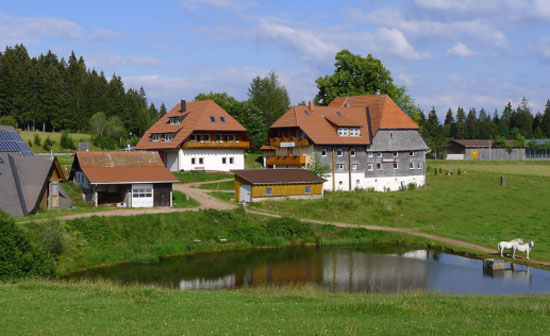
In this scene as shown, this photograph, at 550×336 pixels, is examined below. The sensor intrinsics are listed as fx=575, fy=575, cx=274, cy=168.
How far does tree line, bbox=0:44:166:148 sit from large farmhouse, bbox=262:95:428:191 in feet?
119

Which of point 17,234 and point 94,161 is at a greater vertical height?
point 94,161

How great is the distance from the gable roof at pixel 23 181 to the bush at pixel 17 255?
1026cm

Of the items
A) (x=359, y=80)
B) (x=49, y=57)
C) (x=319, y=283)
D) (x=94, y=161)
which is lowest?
(x=319, y=283)

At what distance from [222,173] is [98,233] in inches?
1105

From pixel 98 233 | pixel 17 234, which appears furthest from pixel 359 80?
pixel 17 234

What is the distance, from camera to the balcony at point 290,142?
59.7 m

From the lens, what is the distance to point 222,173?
2515 inches

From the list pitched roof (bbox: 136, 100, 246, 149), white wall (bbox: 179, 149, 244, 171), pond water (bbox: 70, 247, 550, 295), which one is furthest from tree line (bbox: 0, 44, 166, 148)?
pond water (bbox: 70, 247, 550, 295)

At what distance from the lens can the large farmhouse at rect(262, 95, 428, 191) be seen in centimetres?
6025

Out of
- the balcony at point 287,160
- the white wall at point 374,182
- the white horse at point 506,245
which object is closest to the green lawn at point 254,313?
the white horse at point 506,245

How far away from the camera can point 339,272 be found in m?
32.5

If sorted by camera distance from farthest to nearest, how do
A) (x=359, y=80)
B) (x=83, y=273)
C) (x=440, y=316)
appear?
(x=359, y=80) < (x=83, y=273) < (x=440, y=316)

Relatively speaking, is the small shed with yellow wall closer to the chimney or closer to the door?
the door

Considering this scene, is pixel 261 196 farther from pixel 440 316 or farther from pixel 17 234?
pixel 440 316
